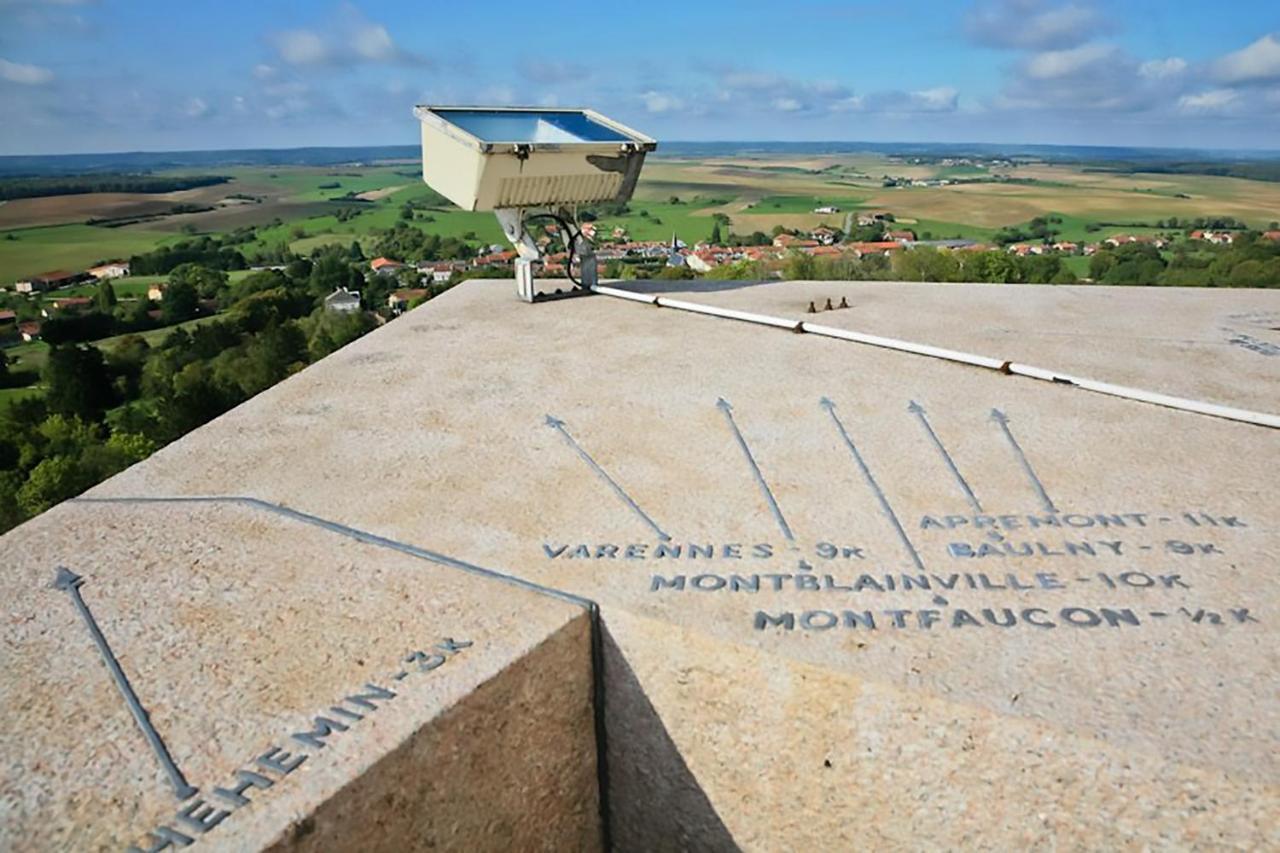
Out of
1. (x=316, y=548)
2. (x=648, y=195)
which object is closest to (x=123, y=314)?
(x=648, y=195)

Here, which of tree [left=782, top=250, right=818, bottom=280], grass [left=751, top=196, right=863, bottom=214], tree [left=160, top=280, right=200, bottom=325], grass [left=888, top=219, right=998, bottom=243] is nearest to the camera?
tree [left=782, top=250, right=818, bottom=280]

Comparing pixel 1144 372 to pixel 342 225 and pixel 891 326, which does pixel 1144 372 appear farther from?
pixel 342 225

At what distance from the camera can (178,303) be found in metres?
38.3

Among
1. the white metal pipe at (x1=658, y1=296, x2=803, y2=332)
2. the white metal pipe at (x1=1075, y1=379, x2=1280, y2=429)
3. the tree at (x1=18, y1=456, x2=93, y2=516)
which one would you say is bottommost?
the tree at (x1=18, y1=456, x2=93, y2=516)

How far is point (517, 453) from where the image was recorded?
4672 millimetres

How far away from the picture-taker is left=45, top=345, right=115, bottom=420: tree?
29.5 metres

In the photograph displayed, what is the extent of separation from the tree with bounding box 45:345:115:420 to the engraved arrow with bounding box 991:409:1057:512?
3210 centimetres

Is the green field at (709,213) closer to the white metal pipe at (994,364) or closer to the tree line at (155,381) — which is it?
the tree line at (155,381)

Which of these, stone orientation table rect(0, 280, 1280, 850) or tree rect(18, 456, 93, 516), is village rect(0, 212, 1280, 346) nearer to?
stone orientation table rect(0, 280, 1280, 850)

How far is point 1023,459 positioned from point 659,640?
258 cm

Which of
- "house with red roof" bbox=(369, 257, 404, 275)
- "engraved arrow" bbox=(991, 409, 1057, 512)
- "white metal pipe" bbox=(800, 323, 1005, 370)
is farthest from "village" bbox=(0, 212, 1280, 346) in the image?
"engraved arrow" bbox=(991, 409, 1057, 512)

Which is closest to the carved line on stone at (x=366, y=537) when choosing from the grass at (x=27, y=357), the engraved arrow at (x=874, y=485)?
the engraved arrow at (x=874, y=485)

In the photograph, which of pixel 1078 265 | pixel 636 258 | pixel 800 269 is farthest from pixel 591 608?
pixel 636 258

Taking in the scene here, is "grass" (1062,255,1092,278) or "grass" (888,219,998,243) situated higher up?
"grass" (888,219,998,243)
